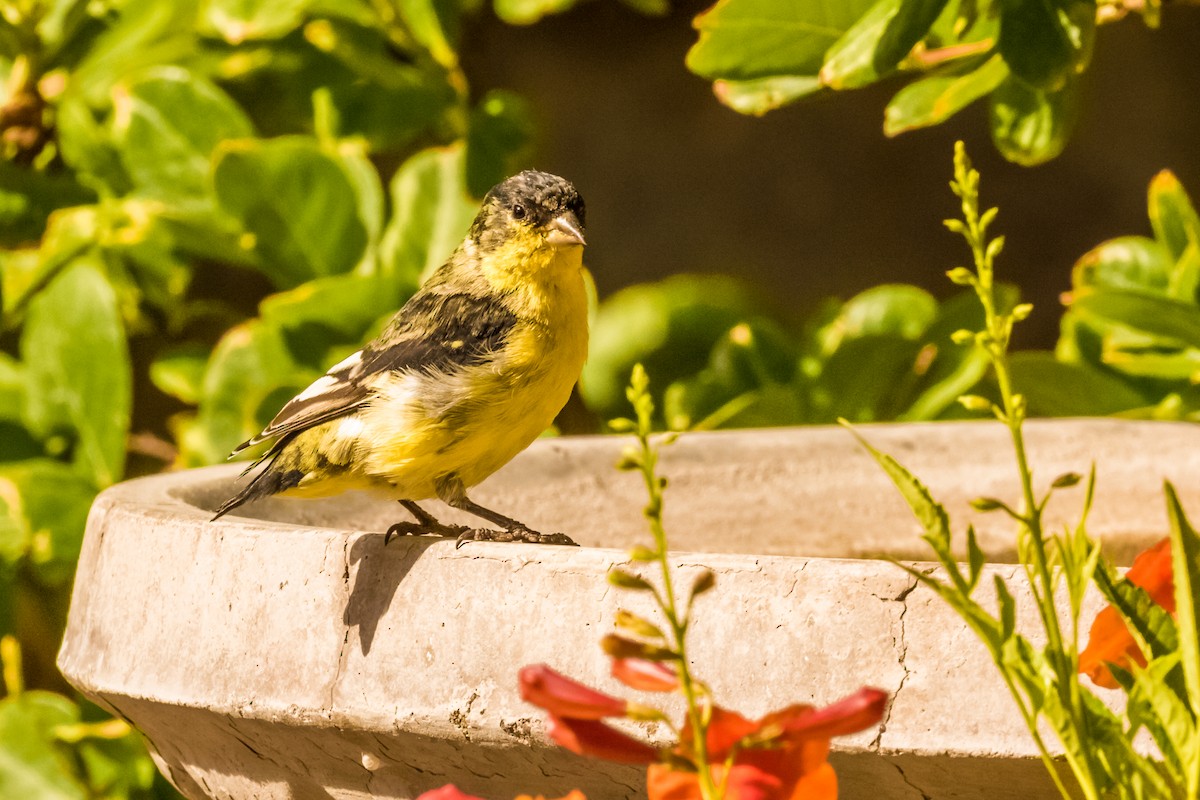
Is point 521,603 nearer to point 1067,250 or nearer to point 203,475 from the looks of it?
point 203,475

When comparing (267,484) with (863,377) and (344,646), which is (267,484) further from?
(863,377)

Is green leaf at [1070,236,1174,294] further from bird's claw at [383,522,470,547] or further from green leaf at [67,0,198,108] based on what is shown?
green leaf at [67,0,198,108]

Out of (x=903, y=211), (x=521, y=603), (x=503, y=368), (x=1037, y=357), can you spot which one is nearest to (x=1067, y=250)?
(x=903, y=211)

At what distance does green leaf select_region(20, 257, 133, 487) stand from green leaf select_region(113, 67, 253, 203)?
0.19 m

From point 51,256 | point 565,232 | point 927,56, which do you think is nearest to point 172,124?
point 51,256

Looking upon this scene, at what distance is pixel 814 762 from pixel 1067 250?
2.36 meters

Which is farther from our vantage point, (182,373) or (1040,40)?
(182,373)

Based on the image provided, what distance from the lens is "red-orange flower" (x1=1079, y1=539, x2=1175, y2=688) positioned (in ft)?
2.21

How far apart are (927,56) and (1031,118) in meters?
0.14

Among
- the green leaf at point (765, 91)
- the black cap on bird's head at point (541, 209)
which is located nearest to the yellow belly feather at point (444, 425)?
the black cap on bird's head at point (541, 209)

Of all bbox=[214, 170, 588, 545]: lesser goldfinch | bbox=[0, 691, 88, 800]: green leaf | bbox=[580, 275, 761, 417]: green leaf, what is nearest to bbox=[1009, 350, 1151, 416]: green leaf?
bbox=[580, 275, 761, 417]: green leaf

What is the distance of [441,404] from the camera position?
1436mm

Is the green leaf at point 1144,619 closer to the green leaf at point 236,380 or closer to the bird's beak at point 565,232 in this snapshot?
the bird's beak at point 565,232

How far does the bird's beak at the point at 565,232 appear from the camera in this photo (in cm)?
169
